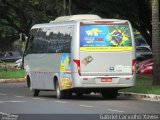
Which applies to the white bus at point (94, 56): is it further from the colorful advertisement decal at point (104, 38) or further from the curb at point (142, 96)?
the curb at point (142, 96)

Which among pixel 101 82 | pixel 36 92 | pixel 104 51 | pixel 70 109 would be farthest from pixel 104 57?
pixel 36 92

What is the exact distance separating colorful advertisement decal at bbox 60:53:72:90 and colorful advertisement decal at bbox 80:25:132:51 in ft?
3.12

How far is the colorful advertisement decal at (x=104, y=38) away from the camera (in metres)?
23.6

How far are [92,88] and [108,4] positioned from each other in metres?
14.4

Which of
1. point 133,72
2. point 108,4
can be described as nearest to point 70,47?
point 133,72

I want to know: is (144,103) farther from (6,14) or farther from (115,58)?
(6,14)

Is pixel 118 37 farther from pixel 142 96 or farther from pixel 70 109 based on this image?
pixel 70 109

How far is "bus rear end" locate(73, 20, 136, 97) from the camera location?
23.5m

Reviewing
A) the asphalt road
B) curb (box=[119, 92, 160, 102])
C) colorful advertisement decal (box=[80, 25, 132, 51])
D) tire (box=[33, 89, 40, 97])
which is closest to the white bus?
colorful advertisement decal (box=[80, 25, 132, 51])

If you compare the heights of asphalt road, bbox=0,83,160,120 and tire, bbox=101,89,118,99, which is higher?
asphalt road, bbox=0,83,160,120

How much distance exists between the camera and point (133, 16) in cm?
3962

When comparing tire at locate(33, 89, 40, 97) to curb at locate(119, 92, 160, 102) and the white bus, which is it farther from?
curb at locate(119, 92, 160, 102)

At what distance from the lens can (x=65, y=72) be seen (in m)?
24.4

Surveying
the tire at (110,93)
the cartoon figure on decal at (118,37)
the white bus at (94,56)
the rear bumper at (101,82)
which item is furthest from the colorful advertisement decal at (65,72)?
the tire at (110,93)
